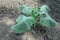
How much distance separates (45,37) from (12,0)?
49.2 inches

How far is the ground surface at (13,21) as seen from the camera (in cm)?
289

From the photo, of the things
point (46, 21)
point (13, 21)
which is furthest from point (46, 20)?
point (13, 21)

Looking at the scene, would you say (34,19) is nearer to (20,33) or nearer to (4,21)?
(20,33)

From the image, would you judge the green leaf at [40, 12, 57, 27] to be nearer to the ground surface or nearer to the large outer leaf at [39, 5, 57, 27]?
the large outer leaf at [39, 5, 57, 27]

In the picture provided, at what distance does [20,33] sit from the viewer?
2883 millimetres

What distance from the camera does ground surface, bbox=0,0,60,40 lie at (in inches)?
114

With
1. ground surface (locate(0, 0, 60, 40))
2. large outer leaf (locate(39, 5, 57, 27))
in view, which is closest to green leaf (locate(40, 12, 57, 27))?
large outer leaf (locate(39, 5, 57, 27))

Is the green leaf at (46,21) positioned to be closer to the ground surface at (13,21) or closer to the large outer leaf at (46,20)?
the large outer leaf at (46,20)

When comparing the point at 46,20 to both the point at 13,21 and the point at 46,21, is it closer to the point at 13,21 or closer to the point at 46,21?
the point at 46,21

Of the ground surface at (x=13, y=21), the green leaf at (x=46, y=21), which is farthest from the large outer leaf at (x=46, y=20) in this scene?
the ground surface at (x=13, y=21)

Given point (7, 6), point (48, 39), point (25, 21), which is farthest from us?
point (7, 6)

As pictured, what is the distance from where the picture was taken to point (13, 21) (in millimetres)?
3252

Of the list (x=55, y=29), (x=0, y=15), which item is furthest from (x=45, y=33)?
(x=0, y=15)

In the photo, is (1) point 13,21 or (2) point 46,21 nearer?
(2) point 46,21
